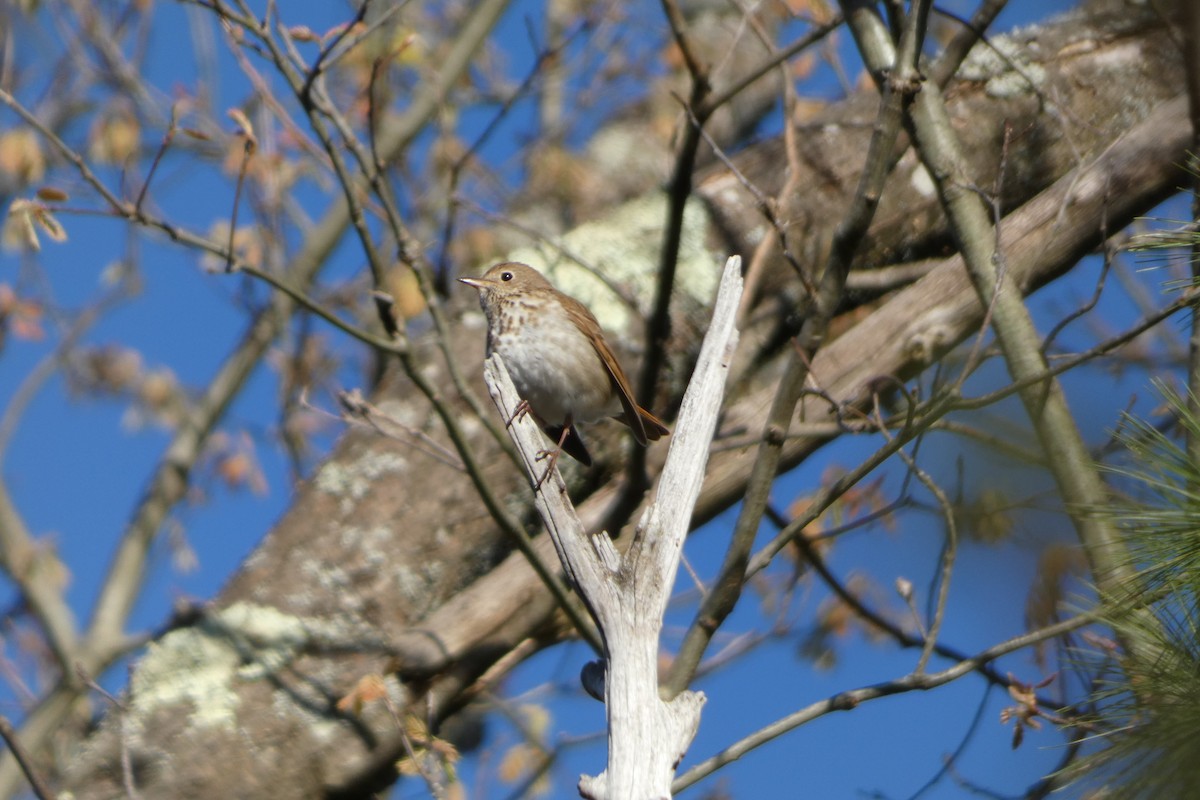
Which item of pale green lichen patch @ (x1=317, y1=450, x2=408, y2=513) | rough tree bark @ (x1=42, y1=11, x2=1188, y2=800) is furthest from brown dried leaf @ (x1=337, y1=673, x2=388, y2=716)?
pale green lichen patch @ (x1=317, y1=450, x2=408, y2=513)

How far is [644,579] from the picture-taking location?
2.38 meters

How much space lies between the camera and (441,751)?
3504 millimetres

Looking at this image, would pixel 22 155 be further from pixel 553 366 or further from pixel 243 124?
pixel 553 366

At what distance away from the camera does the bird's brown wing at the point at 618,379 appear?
3.42 meters

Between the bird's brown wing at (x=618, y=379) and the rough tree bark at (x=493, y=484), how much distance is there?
0.36m

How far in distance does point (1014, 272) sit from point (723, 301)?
1255mm

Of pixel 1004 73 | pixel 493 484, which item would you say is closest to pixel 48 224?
pixel 493 484

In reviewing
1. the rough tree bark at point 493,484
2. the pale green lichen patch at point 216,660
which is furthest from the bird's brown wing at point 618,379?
the pale green lichen patch at point 216,660

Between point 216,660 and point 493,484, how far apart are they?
1.08m

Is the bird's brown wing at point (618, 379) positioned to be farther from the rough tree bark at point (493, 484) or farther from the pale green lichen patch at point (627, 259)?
the pale green lichen patch at point (627, 259)

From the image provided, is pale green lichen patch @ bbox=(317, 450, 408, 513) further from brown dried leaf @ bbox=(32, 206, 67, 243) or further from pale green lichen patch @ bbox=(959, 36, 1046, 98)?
pale green lichen patch @ bbox=(959, 36, 1046, 98)

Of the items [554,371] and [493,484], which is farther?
[493,484]

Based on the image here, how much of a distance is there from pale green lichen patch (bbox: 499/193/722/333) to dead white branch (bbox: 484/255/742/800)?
5.52 feet

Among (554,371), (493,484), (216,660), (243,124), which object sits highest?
(243,124)
